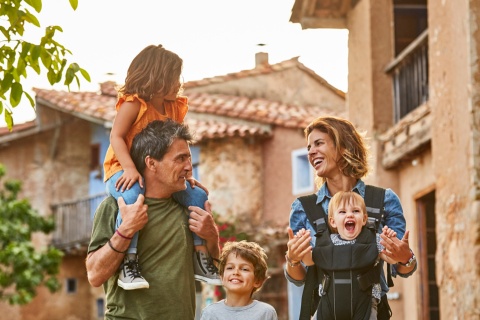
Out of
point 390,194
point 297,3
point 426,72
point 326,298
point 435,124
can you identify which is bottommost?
point 326,298

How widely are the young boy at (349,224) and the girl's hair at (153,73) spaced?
3.49 ft

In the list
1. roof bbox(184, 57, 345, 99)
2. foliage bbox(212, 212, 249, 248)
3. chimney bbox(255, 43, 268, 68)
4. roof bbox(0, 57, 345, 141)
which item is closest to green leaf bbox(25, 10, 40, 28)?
foliage bbox(212, 212, 249, 248)

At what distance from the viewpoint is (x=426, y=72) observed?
13.7 metres

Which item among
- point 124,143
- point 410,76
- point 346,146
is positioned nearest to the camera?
point 346,146

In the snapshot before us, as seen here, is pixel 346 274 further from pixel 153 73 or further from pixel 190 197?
pixel 153 73

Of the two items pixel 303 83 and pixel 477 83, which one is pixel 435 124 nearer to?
pixel 477 83

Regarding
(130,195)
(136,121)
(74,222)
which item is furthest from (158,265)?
(74,222)

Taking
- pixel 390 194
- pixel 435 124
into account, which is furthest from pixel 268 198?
pixel 390 194

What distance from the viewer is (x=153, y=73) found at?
5.89m

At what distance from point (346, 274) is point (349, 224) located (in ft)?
0.75

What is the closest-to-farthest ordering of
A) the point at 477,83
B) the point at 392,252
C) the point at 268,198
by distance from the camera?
1. the point at 392,252
2. the point at 477,83
3. the point at 268,198

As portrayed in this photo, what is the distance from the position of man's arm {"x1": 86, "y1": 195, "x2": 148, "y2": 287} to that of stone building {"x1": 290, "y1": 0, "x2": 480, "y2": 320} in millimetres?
5326

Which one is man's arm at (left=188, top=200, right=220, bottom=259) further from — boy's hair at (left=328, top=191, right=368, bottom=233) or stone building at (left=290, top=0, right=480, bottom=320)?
stone building at (left=290, top=0, right=480, bottom=320)

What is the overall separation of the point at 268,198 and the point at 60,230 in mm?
7605
